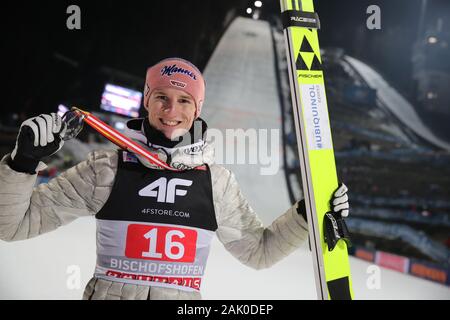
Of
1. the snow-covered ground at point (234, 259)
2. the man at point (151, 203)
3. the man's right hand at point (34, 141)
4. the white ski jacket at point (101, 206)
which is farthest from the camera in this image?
the snow-covered ground at point (234, 259)

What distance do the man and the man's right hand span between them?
0.18 meters

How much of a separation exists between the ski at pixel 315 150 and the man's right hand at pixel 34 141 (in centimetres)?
76

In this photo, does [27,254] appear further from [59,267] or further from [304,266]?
[304,266]

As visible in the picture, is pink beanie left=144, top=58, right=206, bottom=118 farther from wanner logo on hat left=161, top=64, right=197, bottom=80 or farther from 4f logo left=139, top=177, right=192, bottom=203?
4f logo left=139, top=177, right=192, bottom=203

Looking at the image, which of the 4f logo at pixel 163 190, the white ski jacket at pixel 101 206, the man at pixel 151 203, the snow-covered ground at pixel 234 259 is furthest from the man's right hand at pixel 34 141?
the snow-covered ground at pixel 234 259

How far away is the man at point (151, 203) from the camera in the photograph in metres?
1.50

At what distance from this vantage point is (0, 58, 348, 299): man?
1.50m

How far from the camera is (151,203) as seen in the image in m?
1.52

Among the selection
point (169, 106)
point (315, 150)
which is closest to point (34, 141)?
point (169, 106)

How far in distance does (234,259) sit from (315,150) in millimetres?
2447

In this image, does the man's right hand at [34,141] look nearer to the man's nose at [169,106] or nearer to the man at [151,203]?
the man at [151,203]

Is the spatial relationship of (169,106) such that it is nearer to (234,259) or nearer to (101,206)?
(101,206)

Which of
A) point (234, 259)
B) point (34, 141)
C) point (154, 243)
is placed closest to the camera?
point (34, 141)

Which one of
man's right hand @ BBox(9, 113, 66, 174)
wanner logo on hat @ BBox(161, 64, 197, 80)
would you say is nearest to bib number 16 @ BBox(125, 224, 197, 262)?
man's right hand @ BBox(9, 113, 66, 174)
